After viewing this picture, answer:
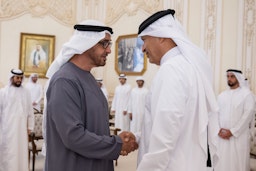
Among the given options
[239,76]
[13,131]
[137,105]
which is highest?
[239,76]

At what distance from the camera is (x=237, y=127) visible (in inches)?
196

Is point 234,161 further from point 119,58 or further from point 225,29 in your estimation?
point 119,58

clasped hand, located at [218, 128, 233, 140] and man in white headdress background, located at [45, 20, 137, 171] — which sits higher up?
man in white headdress background, located at [45, 20, 137, 171]

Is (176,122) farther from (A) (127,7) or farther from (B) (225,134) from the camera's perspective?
(A) (127,7)

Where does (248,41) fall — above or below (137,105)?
above

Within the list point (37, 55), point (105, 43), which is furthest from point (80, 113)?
point (37, 55)

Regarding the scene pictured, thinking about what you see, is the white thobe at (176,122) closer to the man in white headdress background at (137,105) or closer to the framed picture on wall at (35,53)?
the man in white headdress background at (137,105)

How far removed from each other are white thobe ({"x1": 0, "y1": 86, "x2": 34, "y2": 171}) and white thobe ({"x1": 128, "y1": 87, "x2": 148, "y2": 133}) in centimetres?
437

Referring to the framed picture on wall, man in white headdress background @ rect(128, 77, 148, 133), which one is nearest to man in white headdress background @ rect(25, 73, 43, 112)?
the framed picture on wall

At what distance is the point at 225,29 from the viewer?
8.09 meters

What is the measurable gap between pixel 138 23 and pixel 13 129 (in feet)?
19.9

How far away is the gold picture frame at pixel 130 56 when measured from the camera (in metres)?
10.2

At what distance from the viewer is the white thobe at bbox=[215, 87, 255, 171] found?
5.00 m

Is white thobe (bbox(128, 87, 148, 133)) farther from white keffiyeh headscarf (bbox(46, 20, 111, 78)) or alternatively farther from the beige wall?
white keffiyeh headscarf (bbox(46, 20, 111, 78))
